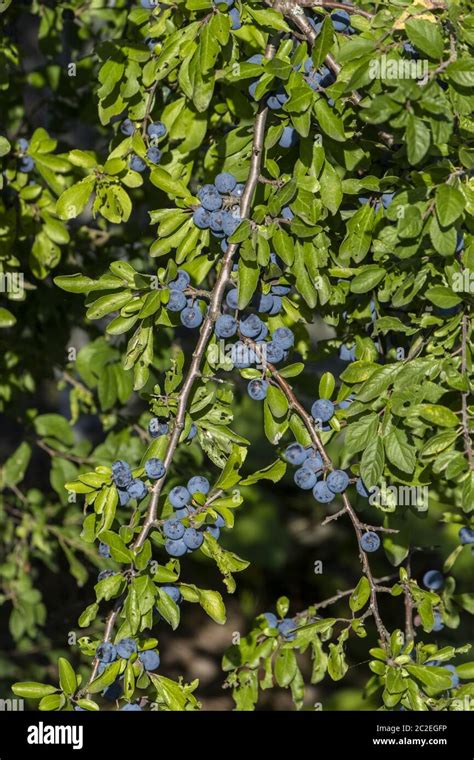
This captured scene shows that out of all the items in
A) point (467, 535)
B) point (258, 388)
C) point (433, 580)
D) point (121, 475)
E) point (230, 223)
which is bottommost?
point (433, 580)

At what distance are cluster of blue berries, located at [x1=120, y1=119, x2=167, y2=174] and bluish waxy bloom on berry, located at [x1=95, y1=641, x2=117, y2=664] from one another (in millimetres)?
863

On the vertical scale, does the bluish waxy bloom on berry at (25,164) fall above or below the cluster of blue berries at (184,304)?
above

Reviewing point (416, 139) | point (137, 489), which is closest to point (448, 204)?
point (416, 139)

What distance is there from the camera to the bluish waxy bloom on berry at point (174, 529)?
1.47 metres

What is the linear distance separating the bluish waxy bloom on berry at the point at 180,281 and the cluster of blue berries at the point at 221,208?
3.3 inches

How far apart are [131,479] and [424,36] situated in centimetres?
80

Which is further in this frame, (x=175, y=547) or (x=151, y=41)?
(x=151, y=41)

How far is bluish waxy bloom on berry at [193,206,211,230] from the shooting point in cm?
161

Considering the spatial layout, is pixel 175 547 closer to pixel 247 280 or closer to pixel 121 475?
pixel 121 475

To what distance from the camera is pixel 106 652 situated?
1.48 meters

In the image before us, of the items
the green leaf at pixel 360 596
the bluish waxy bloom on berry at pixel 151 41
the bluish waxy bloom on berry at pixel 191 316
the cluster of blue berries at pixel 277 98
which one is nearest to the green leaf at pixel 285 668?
the green leaf at pixel 360 596

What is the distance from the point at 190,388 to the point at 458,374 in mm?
430

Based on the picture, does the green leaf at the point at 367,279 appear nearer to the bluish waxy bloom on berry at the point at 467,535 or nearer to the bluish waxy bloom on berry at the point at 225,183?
the bluish waxy bloom on berry at the point at 225,183

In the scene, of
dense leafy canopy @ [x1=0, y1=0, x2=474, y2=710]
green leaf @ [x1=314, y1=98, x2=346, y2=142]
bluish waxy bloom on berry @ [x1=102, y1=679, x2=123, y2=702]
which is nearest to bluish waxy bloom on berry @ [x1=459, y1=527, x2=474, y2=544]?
dense leafy canopy @ [x1=0, y1=0, x2=474, y2=710]
